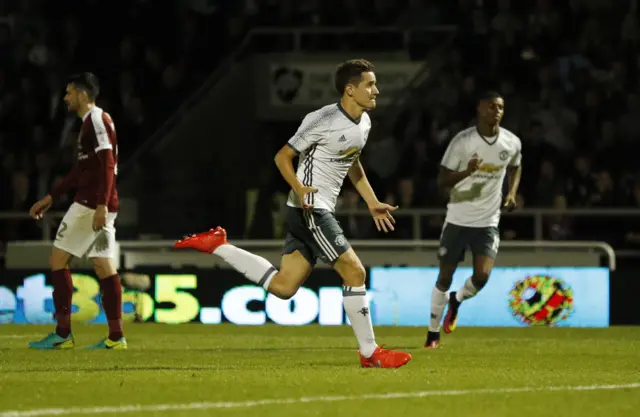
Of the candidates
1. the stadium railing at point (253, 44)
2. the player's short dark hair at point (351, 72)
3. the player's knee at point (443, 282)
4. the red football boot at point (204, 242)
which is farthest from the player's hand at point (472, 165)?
the stadium railing at point (253, 44)

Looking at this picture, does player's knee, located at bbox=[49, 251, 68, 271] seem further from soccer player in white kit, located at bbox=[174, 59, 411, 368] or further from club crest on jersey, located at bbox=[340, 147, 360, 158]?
club crest on jersey, located at bbox=[340, 147, 360, 158]

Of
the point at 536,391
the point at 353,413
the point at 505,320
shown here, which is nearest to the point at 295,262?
the point at 536,391

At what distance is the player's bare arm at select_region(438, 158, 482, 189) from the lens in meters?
12.5

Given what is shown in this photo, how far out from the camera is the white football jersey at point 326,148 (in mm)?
9953

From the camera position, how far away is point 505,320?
679 inches

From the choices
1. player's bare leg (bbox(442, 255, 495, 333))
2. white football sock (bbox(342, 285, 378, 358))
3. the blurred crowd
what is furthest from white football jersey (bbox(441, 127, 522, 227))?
the blurred crowd

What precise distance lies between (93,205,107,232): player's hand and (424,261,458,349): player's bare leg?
116 inches

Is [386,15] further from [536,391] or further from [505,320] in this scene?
[536,391]

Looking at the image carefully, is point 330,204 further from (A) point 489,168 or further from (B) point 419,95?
(B) point 419,95

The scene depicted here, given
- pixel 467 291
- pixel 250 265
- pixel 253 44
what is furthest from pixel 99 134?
pixel 253 44

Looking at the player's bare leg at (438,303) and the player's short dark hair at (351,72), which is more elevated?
the player's short dark hair at (351,72)

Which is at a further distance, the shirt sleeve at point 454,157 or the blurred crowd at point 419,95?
the blurred crowd at point 419,95

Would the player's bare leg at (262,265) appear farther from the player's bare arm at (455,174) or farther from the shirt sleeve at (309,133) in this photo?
the player's bare arm at (455,174)

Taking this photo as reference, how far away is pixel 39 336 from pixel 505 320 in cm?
568
